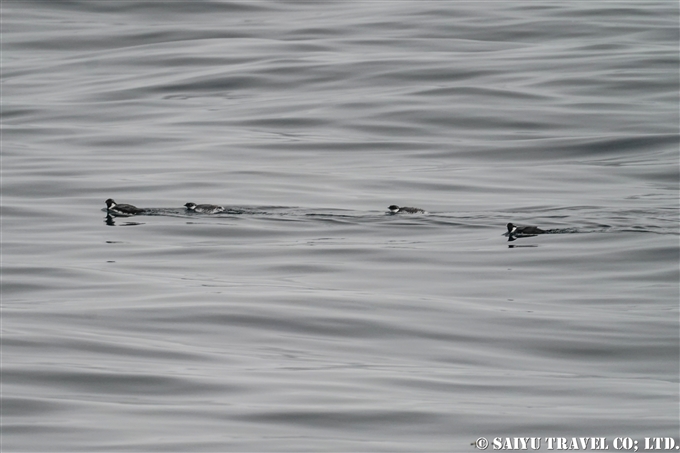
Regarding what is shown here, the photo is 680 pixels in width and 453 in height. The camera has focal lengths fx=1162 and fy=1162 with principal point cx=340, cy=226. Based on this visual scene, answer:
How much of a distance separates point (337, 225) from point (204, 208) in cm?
263

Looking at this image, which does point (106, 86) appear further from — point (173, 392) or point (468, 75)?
point (173, 392)

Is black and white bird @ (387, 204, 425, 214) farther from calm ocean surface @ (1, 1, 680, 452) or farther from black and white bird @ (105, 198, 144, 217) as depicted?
black and white bird @ (105, 198, 144, 217)

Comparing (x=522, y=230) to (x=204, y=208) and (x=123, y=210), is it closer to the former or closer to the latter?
(x=204, y=208)

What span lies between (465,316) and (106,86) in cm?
2377

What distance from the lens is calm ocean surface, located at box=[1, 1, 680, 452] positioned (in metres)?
10.3

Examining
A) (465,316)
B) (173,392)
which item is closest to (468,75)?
(465,316)

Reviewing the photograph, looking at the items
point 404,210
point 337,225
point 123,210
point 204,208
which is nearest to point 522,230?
point 404,210

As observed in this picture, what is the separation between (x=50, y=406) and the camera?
1002 centimetres

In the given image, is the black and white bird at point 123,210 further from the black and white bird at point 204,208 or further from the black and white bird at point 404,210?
the black and white bird at point 404,210

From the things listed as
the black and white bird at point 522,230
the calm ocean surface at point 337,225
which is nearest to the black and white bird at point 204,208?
the calm ocean surface at point 337,225

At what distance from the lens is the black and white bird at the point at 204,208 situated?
21.9m

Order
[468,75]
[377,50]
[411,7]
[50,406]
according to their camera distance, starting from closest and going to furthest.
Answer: [50,406] → [468,75] → [377,50] → [411,7]

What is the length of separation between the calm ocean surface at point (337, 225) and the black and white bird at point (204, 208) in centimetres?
23

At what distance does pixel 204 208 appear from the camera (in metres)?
22.0
